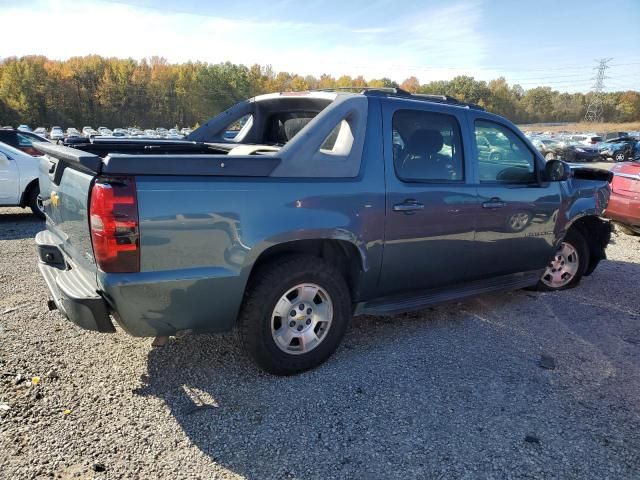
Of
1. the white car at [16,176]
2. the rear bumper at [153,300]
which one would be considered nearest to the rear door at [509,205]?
the rear bumper at [153,300]

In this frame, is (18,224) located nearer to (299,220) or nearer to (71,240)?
(71,240)

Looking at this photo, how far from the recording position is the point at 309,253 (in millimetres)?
3287

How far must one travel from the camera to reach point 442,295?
3918 mm

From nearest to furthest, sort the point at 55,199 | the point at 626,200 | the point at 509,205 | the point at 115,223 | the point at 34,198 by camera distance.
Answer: the point at 115,223, the point at 55,199, the point at 509,205, the point at 626,200, the point at 34,198

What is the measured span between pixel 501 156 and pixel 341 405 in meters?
2.71

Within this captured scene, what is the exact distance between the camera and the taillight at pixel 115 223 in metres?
2.44

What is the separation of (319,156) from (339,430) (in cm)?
171

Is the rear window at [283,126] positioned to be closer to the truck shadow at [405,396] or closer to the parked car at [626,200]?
the truck shadow at [405,396]

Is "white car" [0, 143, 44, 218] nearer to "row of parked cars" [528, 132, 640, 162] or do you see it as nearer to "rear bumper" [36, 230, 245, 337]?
"rear bumper" [36, 230, 245, 337]

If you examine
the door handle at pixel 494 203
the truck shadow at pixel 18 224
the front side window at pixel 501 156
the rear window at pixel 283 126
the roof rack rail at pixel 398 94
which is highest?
the roof rack rail at pixel 398 94

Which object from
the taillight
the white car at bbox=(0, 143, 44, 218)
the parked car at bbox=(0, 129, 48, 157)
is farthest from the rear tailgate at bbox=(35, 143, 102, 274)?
the parked car at bbox=(0, 129, 48, 157)

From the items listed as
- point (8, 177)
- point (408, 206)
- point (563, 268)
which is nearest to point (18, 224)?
point (8, 177)

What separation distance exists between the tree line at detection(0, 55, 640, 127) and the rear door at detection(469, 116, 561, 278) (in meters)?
98.5

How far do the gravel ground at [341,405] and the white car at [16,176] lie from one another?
15.6 feet
